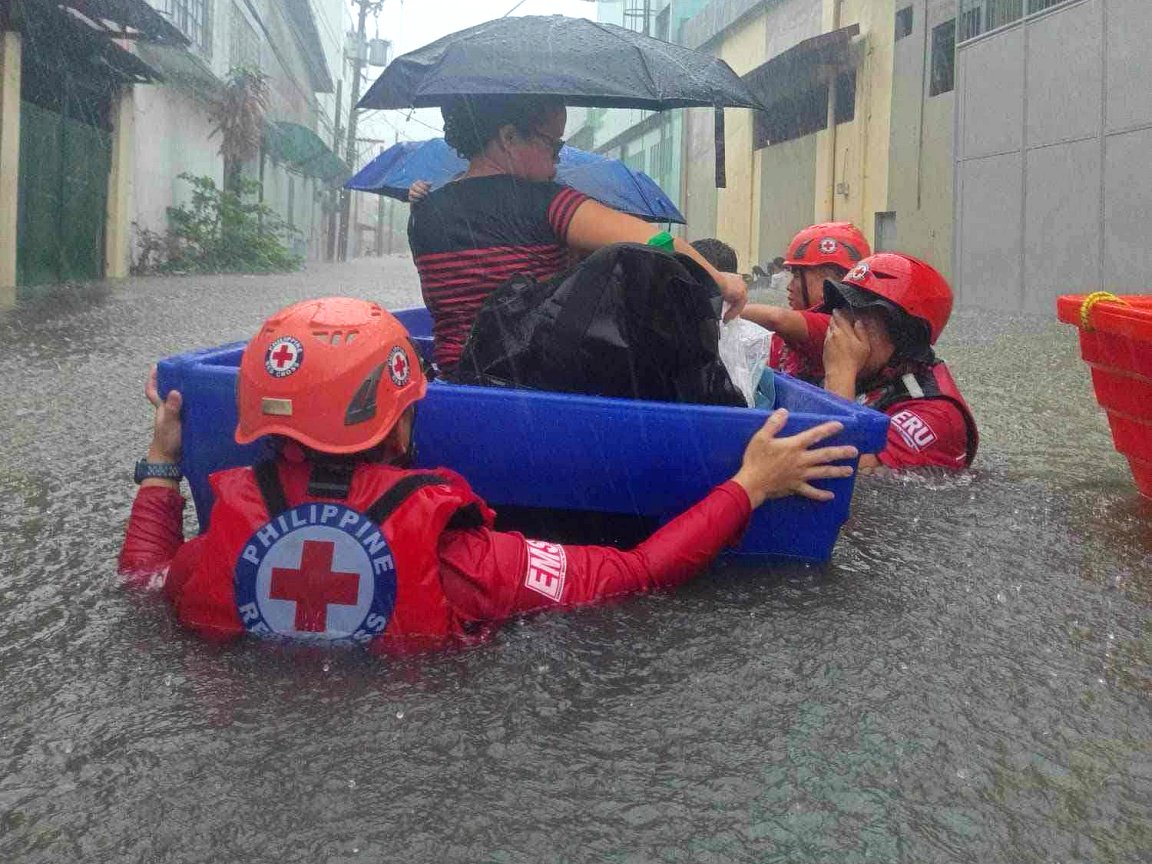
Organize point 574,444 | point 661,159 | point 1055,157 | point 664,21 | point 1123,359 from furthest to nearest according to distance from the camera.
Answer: point 664,21
point 661,159
point 1055,157
point 1123,359
point 574,444

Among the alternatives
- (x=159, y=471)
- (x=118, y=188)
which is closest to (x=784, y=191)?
(x=118, y=188)

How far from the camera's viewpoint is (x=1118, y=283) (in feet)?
39.2

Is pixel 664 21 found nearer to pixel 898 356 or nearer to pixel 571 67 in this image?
pixel 898 356

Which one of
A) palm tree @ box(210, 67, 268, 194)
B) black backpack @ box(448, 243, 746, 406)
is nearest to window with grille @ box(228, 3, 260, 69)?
palm tree @ box(210, 67, 268, 194)

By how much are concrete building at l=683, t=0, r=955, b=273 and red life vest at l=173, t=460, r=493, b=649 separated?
1126 cm

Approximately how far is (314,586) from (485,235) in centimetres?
115

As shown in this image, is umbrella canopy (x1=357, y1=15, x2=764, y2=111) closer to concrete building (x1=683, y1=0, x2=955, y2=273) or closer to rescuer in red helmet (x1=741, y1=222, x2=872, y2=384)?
rescuer in red helmet (x1=741, y1=222, x2=872, y2=384)

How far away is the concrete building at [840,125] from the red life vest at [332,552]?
1126 centimetres

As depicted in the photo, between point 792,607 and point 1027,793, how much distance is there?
0.94 metres

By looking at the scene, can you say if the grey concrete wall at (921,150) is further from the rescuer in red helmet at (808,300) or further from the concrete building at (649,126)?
A: the rescuer in red helmet at (808,300)

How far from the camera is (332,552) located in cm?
235

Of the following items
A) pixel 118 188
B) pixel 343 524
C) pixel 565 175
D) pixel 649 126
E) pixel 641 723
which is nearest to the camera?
pixel 641 723

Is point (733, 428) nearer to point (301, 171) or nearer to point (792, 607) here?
point (792, 607)

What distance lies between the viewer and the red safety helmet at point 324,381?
2.35 m
